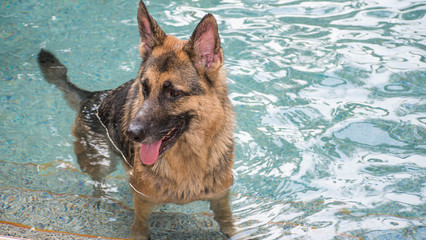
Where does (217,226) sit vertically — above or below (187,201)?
A: below

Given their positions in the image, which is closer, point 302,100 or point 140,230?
point 140,230

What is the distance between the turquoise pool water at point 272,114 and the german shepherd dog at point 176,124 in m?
0.35

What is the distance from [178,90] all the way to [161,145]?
513 mm

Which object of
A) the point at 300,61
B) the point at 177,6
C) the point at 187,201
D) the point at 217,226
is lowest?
the point at 217,226

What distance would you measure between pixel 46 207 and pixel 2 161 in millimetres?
1328

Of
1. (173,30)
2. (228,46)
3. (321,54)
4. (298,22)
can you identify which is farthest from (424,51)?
(173,30)

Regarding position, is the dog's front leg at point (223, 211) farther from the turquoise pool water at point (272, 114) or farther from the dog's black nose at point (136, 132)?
the dog's black nose at point (136, 132)

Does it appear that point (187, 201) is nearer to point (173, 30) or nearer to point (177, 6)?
point (173, 30)

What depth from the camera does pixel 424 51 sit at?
23.3 ft

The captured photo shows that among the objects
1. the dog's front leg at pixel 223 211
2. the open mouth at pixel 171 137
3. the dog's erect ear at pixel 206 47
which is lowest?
the dog's front leg at pixel 223 211

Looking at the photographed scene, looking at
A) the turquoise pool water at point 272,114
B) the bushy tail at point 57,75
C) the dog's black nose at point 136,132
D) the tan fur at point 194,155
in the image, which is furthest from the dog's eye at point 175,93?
the bushy tail at point 57,75

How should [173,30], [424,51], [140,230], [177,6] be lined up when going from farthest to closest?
1. [177,6]
2. [173,30]
3. [424,51]
4. [140,230]

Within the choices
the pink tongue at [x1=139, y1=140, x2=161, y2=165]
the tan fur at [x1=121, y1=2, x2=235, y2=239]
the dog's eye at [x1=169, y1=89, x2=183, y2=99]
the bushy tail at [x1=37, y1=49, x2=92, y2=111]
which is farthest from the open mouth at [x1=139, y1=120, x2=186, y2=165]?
the bushy tail at [x1=37, y1=49, x2=92, y2=111]

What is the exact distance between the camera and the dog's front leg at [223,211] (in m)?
4.60
